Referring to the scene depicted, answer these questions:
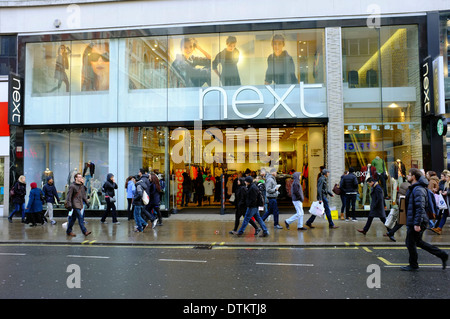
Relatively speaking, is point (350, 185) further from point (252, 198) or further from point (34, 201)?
point (34, 201)

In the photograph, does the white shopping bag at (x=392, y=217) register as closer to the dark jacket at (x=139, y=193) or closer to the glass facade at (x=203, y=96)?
the glass facade at (x=203, y=96)

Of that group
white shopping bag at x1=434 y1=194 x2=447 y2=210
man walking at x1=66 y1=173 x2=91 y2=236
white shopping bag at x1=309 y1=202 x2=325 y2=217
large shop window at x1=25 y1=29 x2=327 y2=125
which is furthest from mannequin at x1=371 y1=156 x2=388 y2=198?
man walking at x1=66 y1=173 x2=91 y2=236

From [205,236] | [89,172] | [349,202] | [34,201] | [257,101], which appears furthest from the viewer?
[89,172]

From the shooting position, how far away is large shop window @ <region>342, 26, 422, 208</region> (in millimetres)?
14242

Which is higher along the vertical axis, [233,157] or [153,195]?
[233,157]

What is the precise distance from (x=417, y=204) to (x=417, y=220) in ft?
0.93

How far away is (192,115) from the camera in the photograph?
15.1 m

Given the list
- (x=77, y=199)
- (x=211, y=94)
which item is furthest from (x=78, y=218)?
(x=211, y=94)

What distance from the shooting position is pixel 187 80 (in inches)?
607

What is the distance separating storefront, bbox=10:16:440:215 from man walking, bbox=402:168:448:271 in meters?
7.41

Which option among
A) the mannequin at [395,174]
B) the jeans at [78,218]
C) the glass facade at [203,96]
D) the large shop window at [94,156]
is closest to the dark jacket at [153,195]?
the jeans at [78,218]

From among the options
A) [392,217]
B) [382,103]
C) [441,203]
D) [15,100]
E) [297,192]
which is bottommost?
[392,217]

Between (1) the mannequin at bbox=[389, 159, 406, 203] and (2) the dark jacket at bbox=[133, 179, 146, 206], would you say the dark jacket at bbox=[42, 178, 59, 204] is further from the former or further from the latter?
(1) the mannequin at bbox=[389, 159, 406, 203]

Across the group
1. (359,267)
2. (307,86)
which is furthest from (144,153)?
(359,267)
